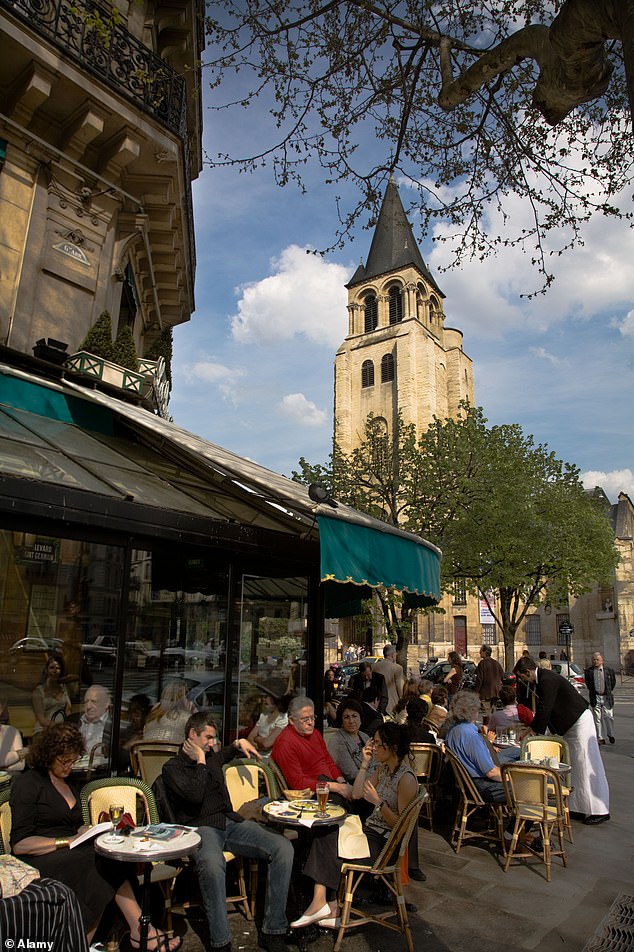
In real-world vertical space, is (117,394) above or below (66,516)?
above

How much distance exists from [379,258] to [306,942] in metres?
58.5

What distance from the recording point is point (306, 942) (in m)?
3.77

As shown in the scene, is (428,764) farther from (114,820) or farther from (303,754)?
(114,820)

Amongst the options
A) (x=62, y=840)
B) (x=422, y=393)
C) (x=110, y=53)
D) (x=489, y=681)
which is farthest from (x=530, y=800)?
(x=422, y=393)

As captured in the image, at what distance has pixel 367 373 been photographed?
5319 centimetres

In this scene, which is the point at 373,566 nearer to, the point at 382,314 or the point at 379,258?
the point at 382,314

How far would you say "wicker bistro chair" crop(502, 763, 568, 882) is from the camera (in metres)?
5.18

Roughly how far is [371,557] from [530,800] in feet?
8.21

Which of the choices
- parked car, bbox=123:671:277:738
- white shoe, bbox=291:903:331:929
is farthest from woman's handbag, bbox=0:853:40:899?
parked car, bbox=123:671:277:738

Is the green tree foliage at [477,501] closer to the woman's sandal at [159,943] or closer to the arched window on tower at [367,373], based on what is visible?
the woman's sandal at [159,943]

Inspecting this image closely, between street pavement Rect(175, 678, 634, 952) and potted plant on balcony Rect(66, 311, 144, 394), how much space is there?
5.87 metres

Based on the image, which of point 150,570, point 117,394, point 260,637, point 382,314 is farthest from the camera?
point 382,314

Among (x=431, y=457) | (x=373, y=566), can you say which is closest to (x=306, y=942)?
(x=373, y=566)

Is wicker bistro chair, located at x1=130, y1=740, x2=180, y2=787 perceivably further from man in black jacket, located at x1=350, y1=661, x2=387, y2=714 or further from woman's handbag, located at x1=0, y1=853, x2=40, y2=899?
man in black jacket, located at x1=350, y1=661, x2=387, y2=714
